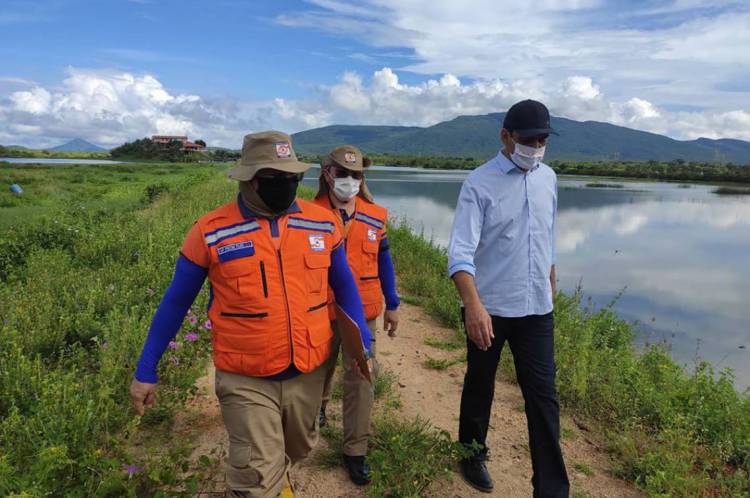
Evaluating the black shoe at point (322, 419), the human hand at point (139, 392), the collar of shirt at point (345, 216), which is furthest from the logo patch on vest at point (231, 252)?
the black shoe at point (322, 419)

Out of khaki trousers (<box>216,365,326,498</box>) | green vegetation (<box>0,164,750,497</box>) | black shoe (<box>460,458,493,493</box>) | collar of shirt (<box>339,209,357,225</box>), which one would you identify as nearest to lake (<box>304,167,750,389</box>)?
green vegetation (<box>0,164,750,497</box>)

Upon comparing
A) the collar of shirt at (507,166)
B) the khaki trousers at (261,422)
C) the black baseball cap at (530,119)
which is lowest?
the khaki trousers at (261,422)

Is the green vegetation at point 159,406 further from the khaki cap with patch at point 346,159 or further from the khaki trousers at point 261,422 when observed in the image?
the khaki cap with patch at point 346,159

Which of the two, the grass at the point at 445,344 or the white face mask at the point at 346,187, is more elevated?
the white face mask at the point at 346,187

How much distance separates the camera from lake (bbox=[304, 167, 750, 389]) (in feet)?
29.0

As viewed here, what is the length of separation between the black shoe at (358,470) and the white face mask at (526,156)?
2041 mm

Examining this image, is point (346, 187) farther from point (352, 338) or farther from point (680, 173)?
point (680, 173)

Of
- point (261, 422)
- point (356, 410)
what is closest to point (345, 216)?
point (356, 410)

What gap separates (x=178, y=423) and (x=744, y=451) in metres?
4.03

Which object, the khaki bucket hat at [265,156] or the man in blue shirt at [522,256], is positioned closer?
the khaki bucket hat at [265,156]

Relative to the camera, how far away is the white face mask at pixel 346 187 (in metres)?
3.23

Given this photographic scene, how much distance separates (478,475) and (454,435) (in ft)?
2.41

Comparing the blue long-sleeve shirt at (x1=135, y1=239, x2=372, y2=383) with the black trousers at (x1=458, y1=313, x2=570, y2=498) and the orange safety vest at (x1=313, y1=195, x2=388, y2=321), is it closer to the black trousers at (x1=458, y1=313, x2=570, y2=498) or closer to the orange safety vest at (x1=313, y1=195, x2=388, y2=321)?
the orange safety vest at (x1=313, y1=195, x2=388, y2=321)

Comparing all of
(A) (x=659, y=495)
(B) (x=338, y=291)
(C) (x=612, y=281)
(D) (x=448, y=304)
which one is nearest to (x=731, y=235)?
(C) (x=612, y=281)
